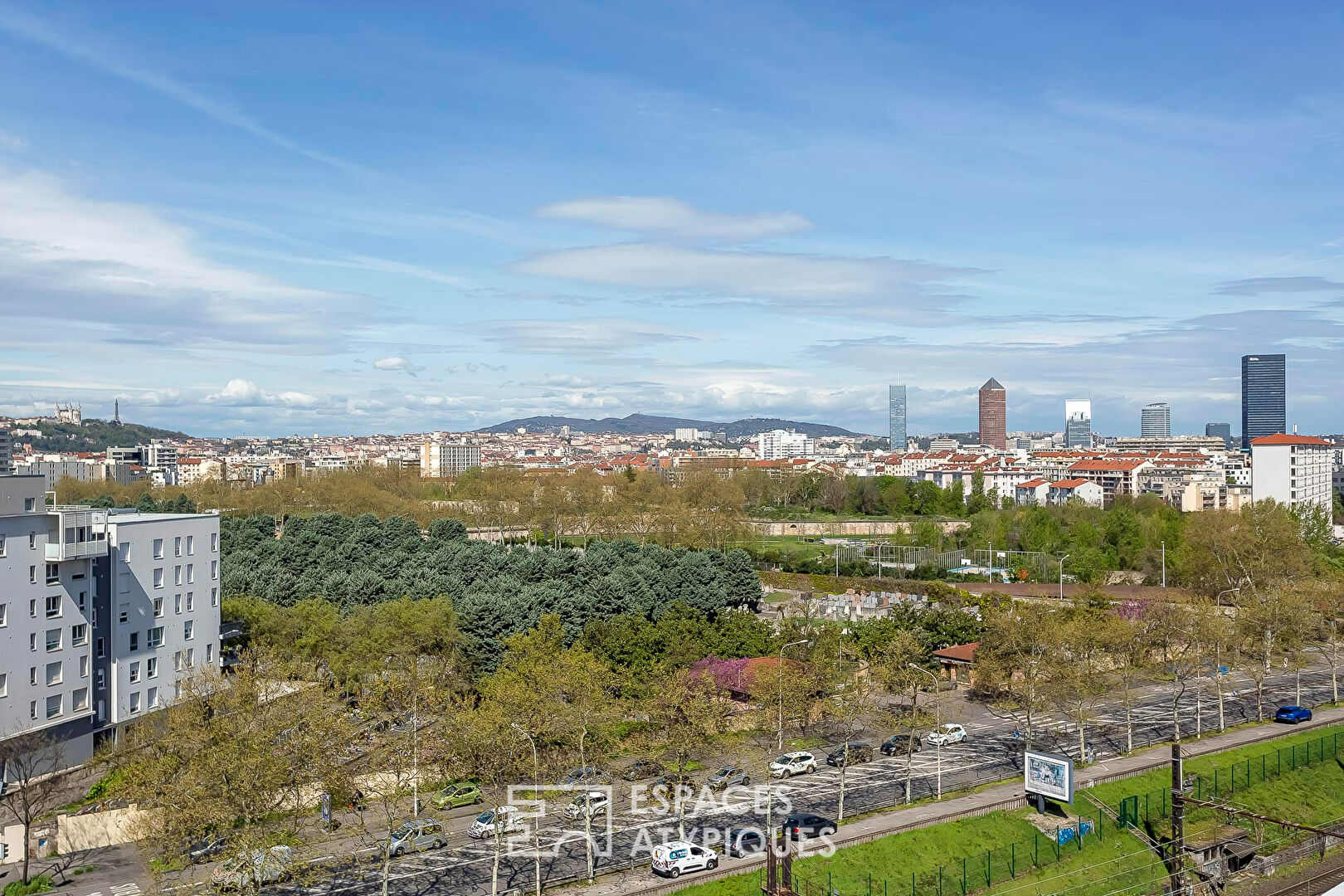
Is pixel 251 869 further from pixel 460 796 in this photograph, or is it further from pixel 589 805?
pixel 460 796

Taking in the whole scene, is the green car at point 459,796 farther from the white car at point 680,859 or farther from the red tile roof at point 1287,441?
the red tile roof at point 1287,441

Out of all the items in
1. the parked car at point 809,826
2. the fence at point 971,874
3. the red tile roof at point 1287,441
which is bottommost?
the fence at point 971,874

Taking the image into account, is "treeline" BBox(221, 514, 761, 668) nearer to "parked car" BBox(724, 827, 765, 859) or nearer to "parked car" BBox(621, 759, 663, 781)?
"parked car" BBox(621, 759, 663, 781)

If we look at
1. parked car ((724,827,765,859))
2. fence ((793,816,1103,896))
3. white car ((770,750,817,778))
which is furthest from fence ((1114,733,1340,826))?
parked car ((724,827,765,859))

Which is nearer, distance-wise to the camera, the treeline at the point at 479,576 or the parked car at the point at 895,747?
the parked car at the point at 895,747

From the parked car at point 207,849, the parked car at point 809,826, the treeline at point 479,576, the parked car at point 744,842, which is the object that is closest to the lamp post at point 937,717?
the parked car at point 809,826

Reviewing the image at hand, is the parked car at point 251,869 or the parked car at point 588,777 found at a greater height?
the parked car at point 251,869
